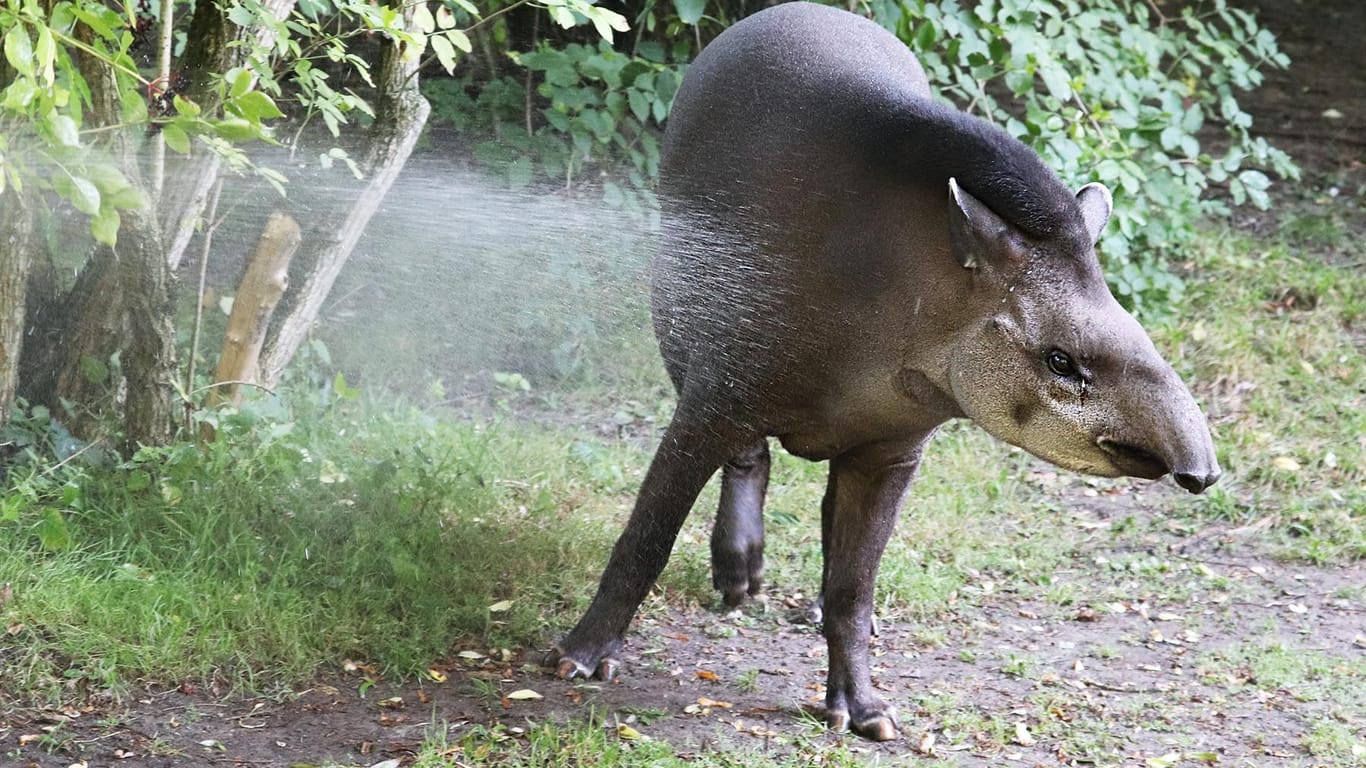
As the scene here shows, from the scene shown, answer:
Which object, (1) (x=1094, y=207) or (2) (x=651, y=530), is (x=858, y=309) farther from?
(2) (x=651, y=530)

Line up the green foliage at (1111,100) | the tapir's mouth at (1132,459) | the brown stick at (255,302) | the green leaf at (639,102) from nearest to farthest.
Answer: the tapir's mouth at (1132,459), the brown stick at (255,302), the green leaf at (639,102), the green foliage at (1111,100)

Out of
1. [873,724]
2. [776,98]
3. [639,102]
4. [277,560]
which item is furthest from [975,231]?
[639,102]

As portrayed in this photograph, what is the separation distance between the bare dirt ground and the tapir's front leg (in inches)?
3.4

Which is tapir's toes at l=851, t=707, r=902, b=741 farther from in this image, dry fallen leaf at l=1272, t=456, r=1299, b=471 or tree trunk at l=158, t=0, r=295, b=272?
dry fallen leaf at l=1272, t=456, r=1299, b=471

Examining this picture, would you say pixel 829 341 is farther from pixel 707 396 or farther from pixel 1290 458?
pixel 1290 458

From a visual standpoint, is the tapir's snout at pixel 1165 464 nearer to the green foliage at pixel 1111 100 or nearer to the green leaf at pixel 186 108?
the green leaf at pixel 186 108

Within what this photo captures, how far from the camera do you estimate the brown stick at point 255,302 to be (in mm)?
5223

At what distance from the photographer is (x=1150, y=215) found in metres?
7.79

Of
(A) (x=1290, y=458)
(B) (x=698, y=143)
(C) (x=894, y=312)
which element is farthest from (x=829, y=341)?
(A) (x=1290, y=458)

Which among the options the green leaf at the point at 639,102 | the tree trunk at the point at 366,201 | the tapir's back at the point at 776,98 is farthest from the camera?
the green leaf at the point at 639,102

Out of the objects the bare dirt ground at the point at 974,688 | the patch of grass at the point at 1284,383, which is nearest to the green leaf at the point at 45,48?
the bare dirt ground at the point at 974,688

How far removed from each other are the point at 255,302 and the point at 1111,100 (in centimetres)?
437

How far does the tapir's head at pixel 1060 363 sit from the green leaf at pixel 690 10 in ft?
8.83

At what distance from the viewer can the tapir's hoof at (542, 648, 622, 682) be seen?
14.3ft
